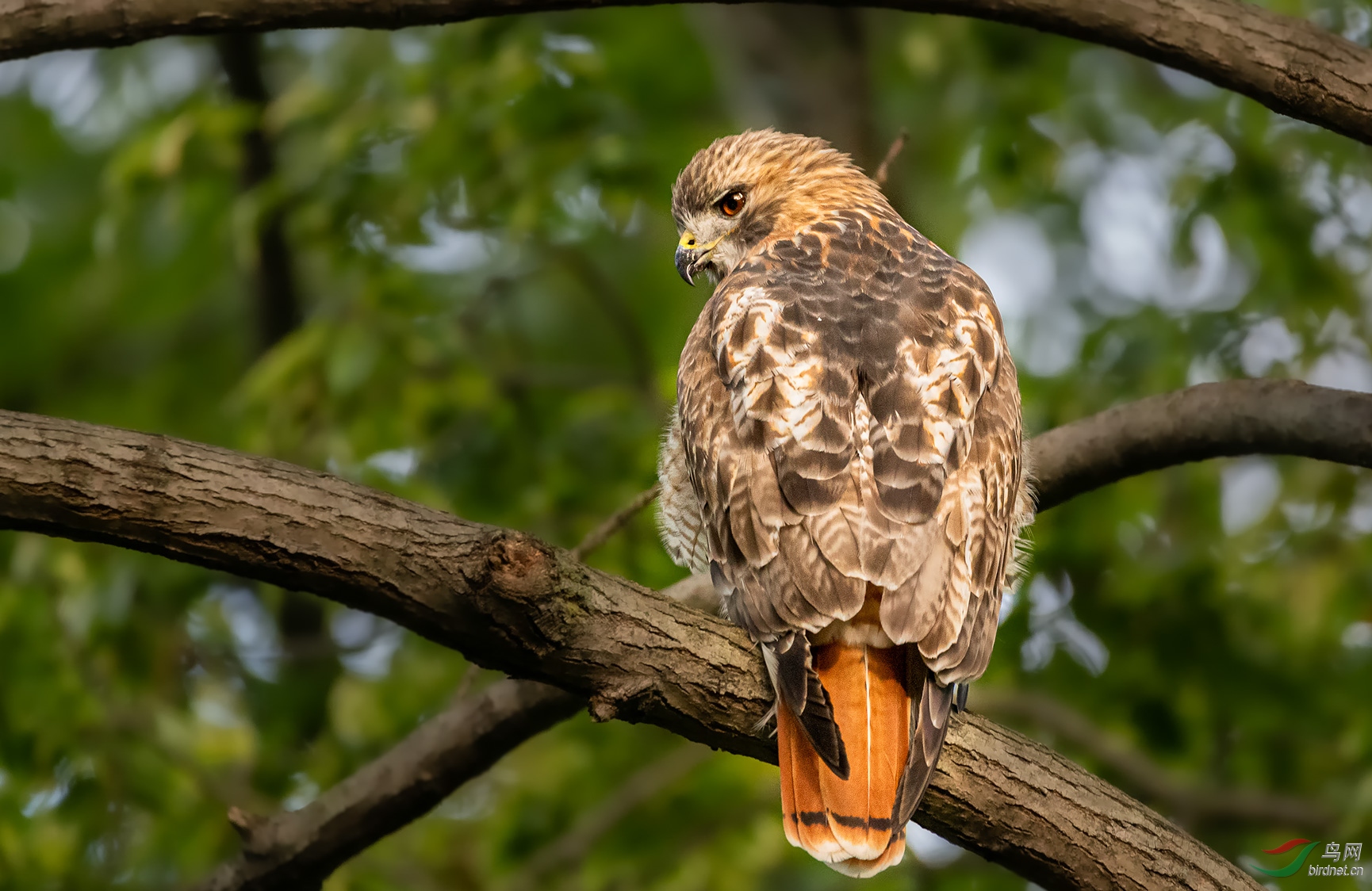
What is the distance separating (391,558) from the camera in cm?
240

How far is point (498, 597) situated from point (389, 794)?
5.21 feet

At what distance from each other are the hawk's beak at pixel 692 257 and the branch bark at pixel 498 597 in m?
2.14

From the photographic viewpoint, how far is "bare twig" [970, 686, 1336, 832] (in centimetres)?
535

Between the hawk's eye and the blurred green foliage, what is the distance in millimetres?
529

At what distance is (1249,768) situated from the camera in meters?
6.06

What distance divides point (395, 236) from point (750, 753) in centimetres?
341

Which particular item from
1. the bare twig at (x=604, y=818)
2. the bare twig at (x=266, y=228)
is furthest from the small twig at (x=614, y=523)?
the bare twig at (x=266, y=228)

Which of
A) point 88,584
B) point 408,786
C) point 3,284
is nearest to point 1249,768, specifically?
point 408,786

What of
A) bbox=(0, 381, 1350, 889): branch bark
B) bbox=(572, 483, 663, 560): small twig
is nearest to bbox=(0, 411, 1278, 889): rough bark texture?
bbox=(0, 381, 1350, 889): branch bark

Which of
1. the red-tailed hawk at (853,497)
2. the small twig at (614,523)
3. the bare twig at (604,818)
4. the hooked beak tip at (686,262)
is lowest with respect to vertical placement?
the bare twig at (604,818)

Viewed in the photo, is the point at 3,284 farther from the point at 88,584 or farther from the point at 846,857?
the point at 846,857

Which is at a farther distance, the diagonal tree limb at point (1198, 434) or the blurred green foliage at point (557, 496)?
the blurred green foliage at point (557, 496)

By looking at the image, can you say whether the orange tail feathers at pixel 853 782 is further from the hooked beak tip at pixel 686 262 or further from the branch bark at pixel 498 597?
the hooked beak tip at pixel 686 262

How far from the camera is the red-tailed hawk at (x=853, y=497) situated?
2.68m
